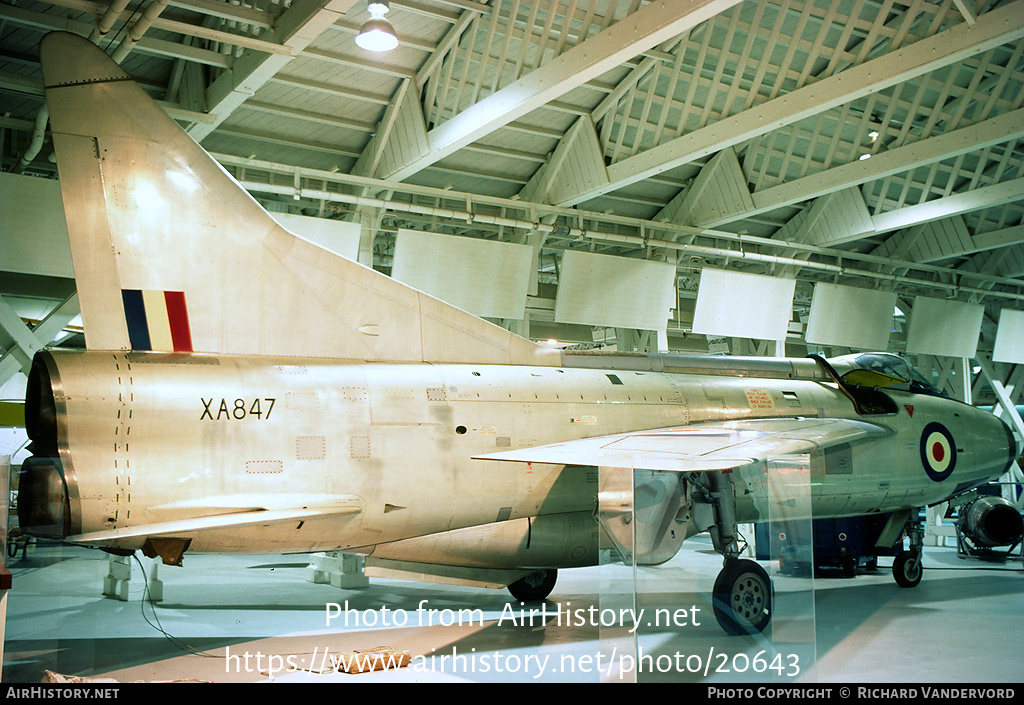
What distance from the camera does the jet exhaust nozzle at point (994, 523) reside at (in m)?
12.5

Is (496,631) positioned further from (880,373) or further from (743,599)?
(880,373)

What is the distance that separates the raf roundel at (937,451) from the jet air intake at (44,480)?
9047 mm

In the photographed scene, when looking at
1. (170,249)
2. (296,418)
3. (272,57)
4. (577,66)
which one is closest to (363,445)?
(296,418)

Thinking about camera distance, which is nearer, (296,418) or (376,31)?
(296,418)

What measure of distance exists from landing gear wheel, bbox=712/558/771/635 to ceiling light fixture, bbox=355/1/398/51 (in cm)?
557

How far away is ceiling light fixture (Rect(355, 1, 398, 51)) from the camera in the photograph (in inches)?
283

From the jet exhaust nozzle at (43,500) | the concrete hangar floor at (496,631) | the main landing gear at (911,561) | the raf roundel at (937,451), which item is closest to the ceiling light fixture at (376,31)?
the jet exhaust nozzle at (43,500)

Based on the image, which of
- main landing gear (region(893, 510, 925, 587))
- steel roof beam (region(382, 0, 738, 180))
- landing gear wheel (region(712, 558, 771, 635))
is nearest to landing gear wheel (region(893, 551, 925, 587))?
main landing gear (region(893, 510, 925, 587))

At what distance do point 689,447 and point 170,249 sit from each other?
4.47 m

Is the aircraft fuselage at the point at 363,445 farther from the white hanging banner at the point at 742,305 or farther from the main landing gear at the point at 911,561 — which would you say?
the white hanging banner at the point at 742,305

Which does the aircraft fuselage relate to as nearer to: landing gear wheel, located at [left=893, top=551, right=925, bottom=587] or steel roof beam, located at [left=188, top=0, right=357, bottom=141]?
landing gear wheel, located at [left=893, top=551, right=925, bottom=587]

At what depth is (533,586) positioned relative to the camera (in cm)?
870

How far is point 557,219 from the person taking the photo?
1524cm

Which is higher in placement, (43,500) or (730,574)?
(43,500)
